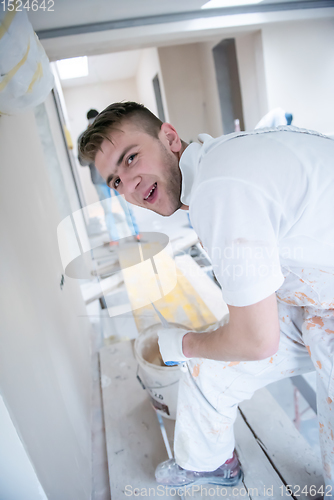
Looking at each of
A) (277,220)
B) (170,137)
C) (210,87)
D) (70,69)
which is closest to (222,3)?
(210,87)

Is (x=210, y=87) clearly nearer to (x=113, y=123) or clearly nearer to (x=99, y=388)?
(x=113, y=123)

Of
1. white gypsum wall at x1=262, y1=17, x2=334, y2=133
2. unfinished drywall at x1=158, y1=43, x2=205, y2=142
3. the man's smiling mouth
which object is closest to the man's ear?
the man's smiling mouth

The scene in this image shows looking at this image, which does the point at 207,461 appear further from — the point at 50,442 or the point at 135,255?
the point at 135,255

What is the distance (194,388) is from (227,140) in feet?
2.04

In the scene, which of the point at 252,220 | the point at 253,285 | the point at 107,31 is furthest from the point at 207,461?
the point at 107,31

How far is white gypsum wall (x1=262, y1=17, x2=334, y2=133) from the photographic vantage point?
6.85 ft

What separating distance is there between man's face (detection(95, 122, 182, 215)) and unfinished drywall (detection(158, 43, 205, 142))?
22.6 inches

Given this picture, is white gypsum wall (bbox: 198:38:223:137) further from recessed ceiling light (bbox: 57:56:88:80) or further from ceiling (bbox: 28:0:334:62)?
recessed ceiling light (bbox: 57:56:88:80)

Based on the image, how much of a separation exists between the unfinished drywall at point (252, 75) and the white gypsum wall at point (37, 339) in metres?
1.90

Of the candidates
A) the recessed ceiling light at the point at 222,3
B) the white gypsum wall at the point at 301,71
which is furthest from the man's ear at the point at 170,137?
the white gypsum wall at the point at 301,71

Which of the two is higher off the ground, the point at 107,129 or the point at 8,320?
the point at 107,129

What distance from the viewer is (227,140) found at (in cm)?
56

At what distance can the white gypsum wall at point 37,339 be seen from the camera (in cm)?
52

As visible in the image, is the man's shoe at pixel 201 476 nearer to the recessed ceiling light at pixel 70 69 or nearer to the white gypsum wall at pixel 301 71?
the recessed ceiling light at pixel 70 69
